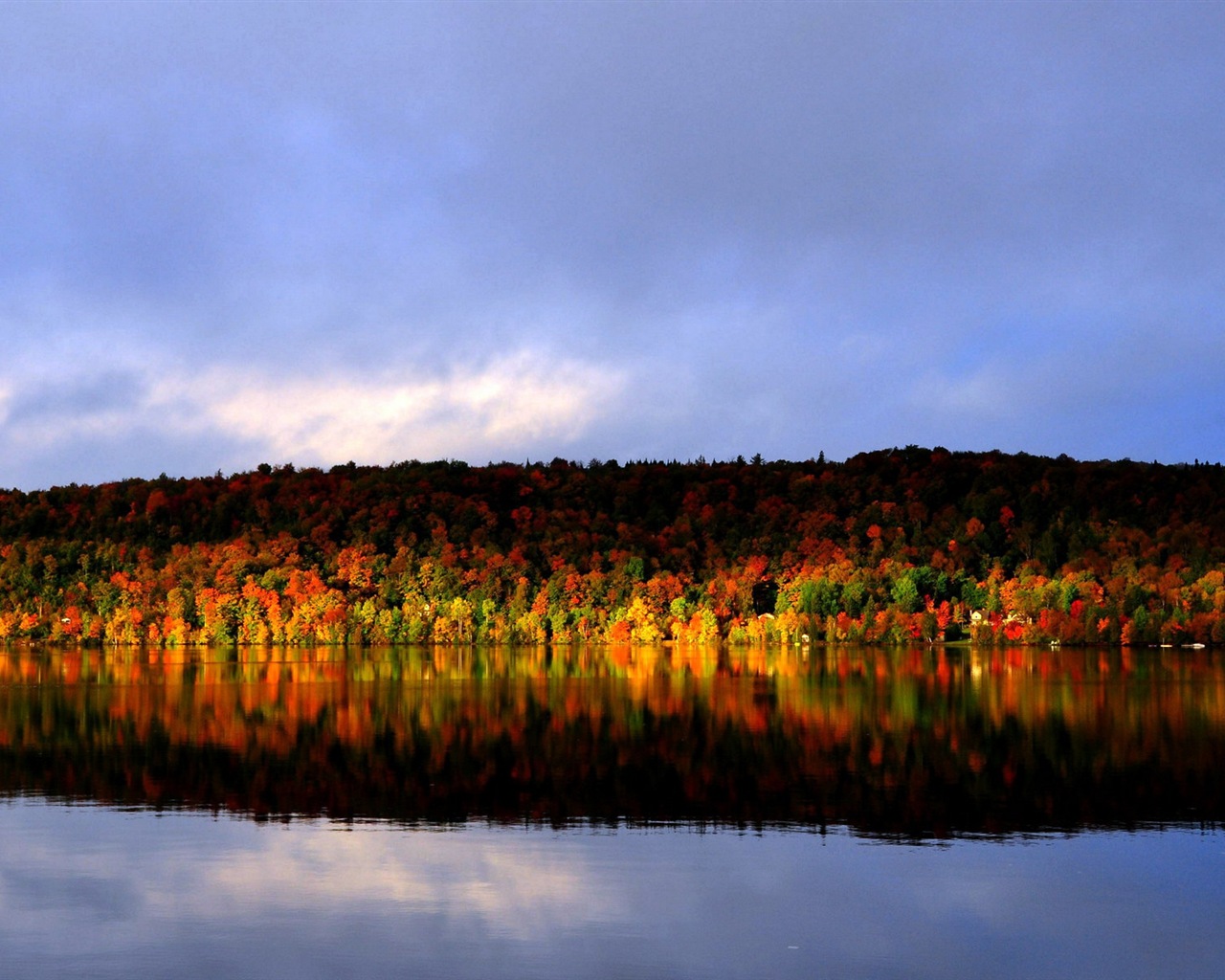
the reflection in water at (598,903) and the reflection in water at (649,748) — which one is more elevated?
the reflection in water at (649,748)

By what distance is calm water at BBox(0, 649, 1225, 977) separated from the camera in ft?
82.2

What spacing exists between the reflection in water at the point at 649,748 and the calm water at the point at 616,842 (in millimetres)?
222

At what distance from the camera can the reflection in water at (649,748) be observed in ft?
130

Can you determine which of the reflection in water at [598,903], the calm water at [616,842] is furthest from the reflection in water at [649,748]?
the reflection in water at [598,903]

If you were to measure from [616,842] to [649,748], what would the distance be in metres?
19.1

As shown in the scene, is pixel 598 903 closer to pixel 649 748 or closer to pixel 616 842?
pixel 616 842

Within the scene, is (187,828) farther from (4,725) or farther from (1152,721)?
(1152,721)

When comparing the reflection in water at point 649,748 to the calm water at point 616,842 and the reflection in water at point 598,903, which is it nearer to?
the calm water at point 616,842

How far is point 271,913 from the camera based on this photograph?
2758 cm

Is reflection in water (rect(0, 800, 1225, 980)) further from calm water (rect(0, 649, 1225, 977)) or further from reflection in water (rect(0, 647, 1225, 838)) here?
reflection in water (rect(0, 647, 1225, 838))

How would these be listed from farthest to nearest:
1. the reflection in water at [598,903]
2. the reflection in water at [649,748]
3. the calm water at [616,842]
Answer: the reflection in water at [649,748] < the calm water at [616,842] < the reflection in water at [598,903]

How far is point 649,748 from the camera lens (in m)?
53.5

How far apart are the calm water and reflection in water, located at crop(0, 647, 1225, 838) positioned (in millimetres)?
222

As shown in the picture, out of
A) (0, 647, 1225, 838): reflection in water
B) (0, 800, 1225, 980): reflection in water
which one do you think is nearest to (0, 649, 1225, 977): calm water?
(0, 800, 1225, 980): reflection in water
